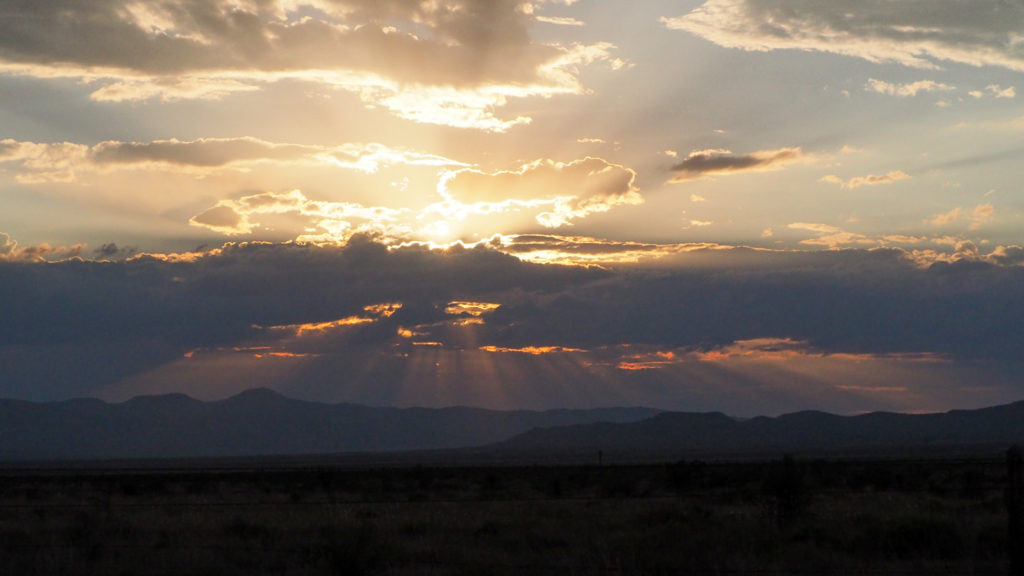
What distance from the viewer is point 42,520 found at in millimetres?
29906

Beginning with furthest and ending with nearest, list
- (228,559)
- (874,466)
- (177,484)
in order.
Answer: (874,466) → (177,484) → (228,559)

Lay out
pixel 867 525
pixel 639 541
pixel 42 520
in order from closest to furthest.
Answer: pixel 639 541 < pixel 867 525 < pixel 42 520

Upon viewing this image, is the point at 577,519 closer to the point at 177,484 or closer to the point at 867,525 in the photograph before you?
the point at 867,525

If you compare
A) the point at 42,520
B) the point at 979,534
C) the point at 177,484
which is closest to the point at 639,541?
the point at 979,534

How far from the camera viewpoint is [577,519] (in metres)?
27.5

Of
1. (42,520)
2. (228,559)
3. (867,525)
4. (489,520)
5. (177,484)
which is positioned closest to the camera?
(228,559)

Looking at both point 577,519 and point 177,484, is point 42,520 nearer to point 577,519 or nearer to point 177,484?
point 577,519

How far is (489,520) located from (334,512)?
6.78 m

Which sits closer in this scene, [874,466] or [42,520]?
[42,520]

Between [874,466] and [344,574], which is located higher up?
[344,574]

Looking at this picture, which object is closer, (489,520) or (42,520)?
(489,520)

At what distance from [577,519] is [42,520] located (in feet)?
54.0

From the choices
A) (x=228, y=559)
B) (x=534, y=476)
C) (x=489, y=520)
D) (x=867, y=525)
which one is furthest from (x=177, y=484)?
(x=867, y=525)

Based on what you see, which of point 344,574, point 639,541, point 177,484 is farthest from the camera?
point 177,484
